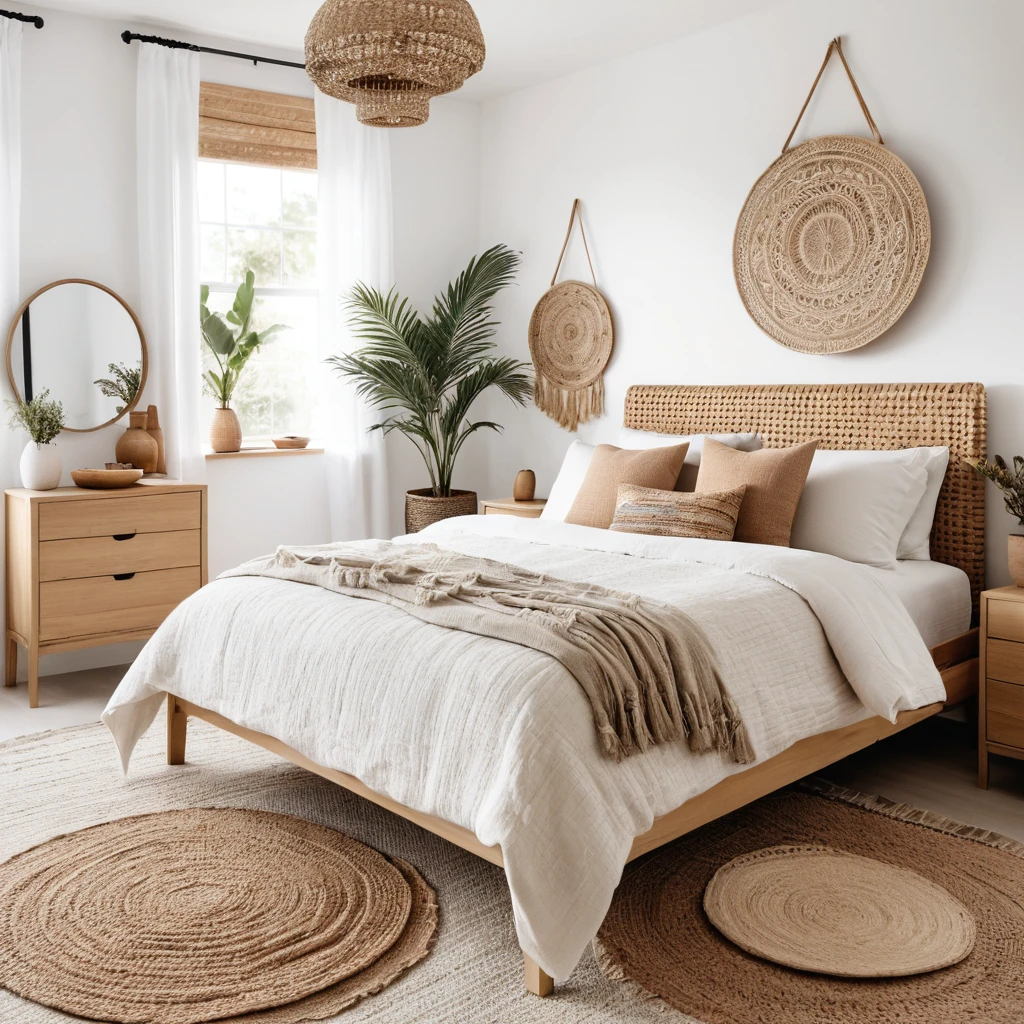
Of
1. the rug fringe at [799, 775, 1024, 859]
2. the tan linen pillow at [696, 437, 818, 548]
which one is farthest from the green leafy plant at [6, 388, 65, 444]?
the rug fringe at [799, 775, 1024, 859]

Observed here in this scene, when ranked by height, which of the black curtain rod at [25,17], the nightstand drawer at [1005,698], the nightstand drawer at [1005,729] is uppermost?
the black curtain rod at [25,17]

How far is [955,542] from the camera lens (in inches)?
139

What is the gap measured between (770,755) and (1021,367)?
1.77m

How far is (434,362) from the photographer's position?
499 centimetres

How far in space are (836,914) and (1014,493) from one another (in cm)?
161

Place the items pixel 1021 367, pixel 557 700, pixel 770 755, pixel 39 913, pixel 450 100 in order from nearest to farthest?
pixel 557 700
pixel 39 913
pixel 770 755
pixel 1021 367
pixel 450 100

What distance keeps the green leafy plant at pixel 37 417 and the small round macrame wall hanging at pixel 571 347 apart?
226 cm

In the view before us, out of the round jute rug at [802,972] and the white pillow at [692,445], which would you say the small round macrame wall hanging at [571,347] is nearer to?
the white pillow at [692,445]

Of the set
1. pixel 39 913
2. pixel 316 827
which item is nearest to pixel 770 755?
pixel 316 827

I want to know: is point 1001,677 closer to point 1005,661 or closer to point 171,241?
point 1005,661

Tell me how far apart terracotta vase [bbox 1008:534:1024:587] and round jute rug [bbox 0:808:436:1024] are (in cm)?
204

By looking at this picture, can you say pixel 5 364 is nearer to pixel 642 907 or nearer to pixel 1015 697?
pixel 642 907

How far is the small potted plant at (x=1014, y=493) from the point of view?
3.15 metres

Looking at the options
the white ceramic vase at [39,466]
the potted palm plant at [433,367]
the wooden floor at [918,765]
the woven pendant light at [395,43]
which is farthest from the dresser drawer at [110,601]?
the woven pendant light at [395,43]
